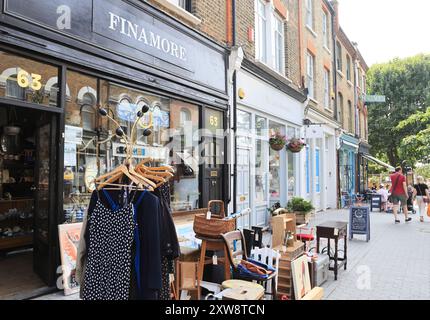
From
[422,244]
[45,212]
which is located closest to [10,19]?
[45,212]

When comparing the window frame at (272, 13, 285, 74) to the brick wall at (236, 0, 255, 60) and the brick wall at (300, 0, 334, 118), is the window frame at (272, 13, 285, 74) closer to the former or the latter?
the brick wall at (236, 0, 255, 60)

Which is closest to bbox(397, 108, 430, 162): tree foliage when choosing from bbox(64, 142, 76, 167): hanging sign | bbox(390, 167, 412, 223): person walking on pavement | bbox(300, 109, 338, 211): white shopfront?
bbox(300, 109, 338, 211): white shopfront

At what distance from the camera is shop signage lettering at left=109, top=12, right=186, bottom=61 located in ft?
18.5

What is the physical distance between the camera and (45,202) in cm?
489

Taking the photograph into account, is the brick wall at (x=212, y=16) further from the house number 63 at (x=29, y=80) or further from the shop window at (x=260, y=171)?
the house number 63 at (x=29, y=80)

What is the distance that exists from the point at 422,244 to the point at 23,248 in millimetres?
8912

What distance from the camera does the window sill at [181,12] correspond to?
670cm

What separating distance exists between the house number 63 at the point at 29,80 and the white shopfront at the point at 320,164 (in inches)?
414

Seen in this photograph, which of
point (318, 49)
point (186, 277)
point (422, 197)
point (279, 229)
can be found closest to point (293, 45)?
point (318, 49)

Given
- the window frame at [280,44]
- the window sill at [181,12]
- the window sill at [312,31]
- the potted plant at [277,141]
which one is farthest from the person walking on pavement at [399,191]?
the window sill at [181,12]

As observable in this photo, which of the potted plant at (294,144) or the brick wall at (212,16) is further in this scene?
the potted plant at (294,144)

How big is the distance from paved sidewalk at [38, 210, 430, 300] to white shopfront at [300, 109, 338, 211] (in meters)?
4.38

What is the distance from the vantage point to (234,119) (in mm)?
8852

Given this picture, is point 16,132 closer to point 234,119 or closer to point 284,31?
point 234,119
